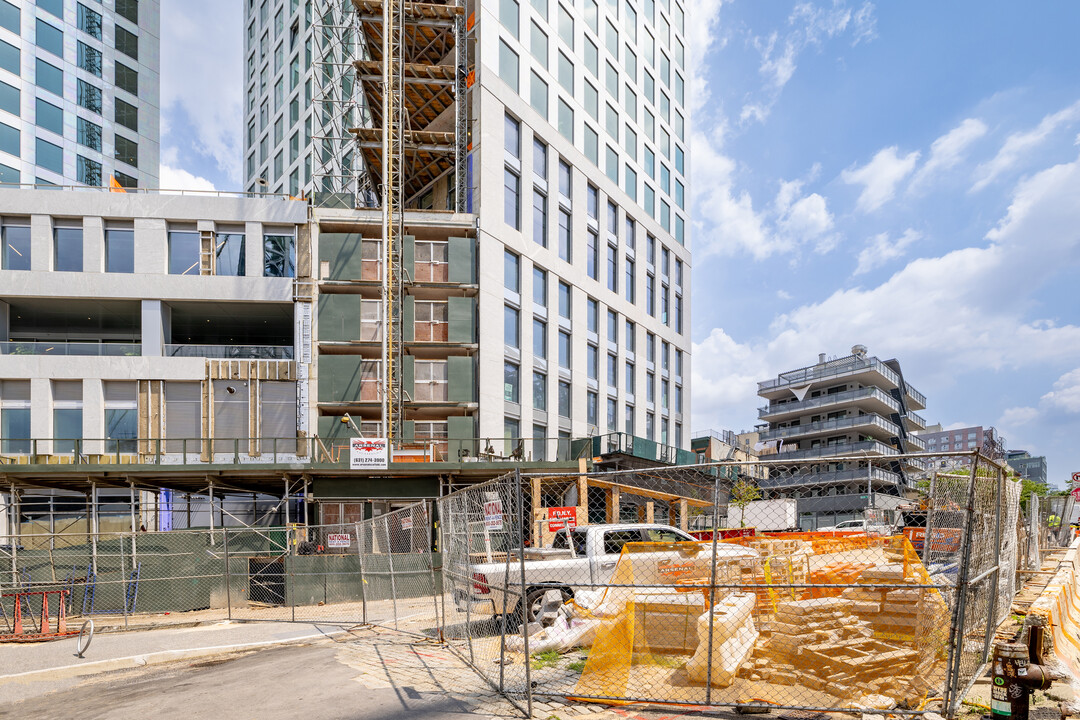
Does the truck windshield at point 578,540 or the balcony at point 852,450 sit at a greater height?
the truck windshield at point 578,540

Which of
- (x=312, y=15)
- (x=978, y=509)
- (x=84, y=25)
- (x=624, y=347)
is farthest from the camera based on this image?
(x=84, y=25)

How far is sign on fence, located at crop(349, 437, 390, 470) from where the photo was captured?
25578 millimetres

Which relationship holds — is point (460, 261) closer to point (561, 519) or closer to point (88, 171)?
point (561, 519)

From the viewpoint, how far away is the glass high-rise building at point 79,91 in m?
47.3

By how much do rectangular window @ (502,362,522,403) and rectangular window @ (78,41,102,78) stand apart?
1665 inches

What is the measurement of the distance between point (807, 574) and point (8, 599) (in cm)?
1833

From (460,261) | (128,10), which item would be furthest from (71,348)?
(128,10)

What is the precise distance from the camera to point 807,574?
9070 millimetres

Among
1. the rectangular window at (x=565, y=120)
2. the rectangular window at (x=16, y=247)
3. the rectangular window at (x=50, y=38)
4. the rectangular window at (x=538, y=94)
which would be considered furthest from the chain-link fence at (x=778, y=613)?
the rectangular window at (x=50, y=38)

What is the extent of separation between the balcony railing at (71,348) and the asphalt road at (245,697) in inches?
921

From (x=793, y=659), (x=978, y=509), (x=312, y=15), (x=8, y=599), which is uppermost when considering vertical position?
(x=312, y=15)

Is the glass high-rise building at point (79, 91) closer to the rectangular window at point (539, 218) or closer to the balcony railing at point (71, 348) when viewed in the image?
the balcony railing at point (71, 348)

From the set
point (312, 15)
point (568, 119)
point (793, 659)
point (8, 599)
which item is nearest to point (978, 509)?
point (793, 659)

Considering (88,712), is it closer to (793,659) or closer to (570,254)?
(793,659)
